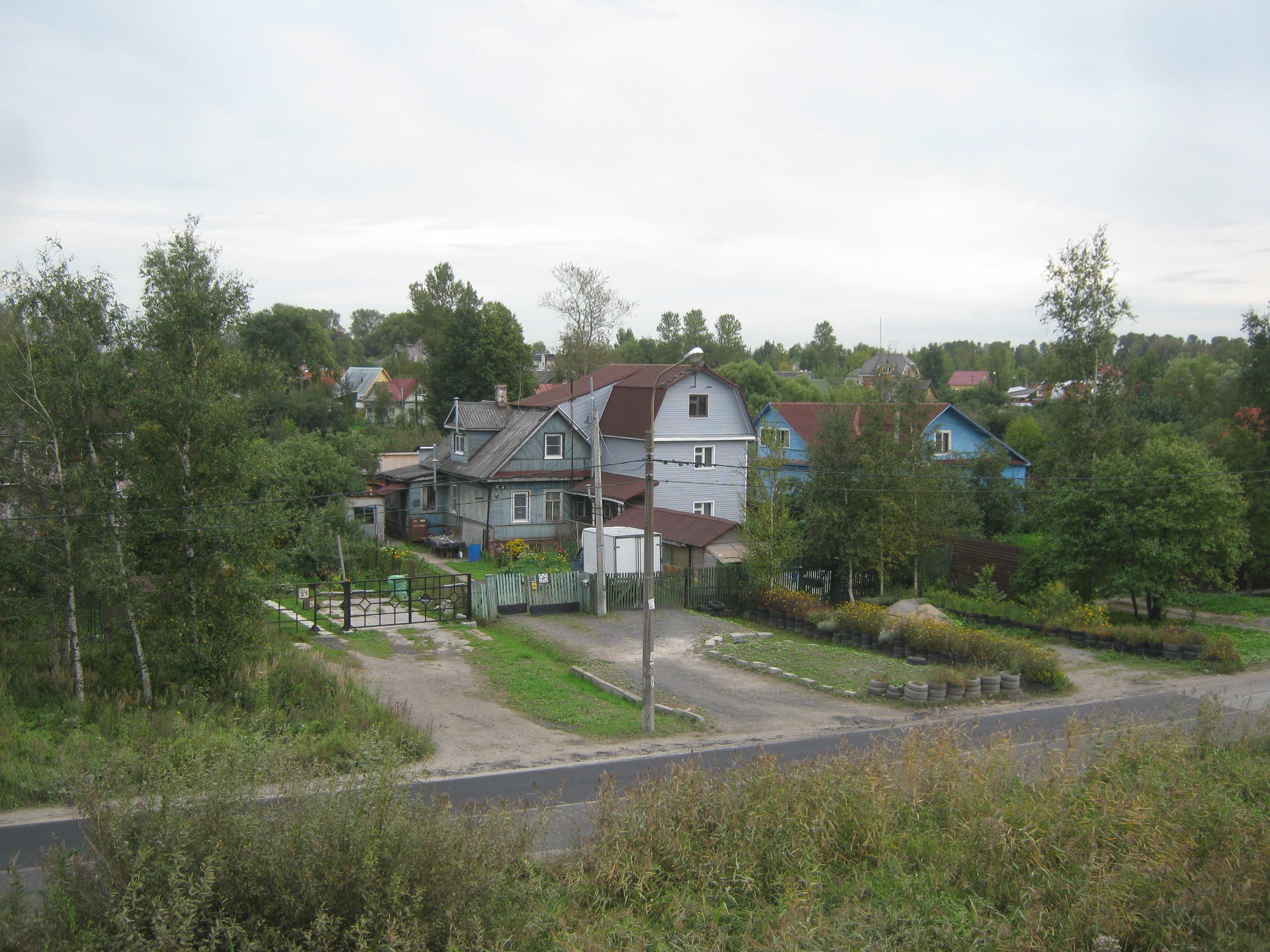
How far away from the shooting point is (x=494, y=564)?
32.9m

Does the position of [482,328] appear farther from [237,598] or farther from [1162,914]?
[1162,914]

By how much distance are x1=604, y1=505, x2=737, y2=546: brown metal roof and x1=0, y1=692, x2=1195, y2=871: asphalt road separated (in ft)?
44.6

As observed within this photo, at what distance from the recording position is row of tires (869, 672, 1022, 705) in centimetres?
1748

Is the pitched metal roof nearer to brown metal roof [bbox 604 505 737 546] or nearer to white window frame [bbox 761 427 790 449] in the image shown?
brown metal roof [bbox 604 505 737 546]

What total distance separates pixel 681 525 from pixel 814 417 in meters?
17.5

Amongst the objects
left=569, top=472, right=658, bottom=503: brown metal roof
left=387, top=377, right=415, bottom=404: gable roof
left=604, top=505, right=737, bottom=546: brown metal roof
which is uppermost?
left=387, top=377, right=415, bottom=404: gable roof

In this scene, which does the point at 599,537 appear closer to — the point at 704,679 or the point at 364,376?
the point at 704,679

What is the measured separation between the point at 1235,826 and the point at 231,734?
1233 centimetres

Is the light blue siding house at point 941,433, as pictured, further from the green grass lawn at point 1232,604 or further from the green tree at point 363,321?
the green tree at point 363,321

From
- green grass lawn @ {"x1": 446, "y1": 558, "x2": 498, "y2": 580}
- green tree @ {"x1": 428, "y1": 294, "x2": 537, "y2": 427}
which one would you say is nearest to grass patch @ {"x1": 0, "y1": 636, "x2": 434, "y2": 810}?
green grass lawn @ {"x1": 446, "y1": 558, "x2": 498, "y2": 580}

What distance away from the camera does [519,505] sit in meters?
36.1

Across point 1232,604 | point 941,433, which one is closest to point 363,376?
point 941,433

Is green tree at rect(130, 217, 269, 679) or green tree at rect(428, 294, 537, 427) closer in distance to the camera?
green tree at rect(130, 217, 269, 679)

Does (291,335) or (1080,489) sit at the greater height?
(291,335)
